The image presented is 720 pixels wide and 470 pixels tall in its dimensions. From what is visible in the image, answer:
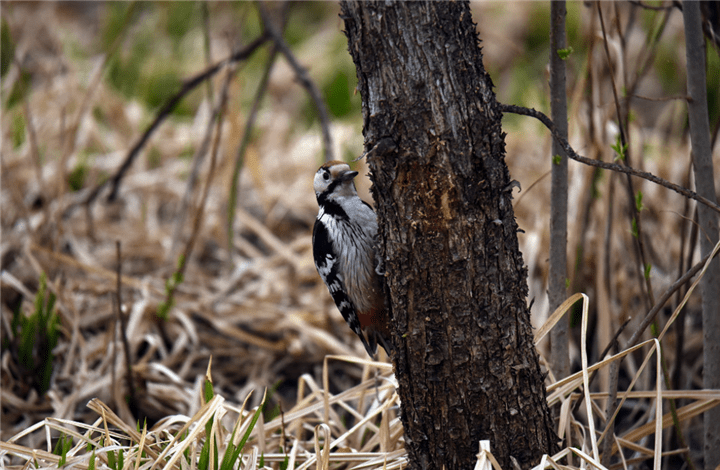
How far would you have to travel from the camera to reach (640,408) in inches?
98.9

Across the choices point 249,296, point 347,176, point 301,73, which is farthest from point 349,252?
point 249,296

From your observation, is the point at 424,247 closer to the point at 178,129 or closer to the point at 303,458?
the point at 303,458

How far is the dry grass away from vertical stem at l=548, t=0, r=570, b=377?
0.29 ft

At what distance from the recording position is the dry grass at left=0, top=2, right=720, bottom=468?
5.87 feet

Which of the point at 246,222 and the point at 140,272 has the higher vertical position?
the point at 246,222

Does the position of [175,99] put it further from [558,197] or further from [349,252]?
[558,197]

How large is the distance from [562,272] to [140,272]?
9.66 feet

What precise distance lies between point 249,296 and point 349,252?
1.52 metres

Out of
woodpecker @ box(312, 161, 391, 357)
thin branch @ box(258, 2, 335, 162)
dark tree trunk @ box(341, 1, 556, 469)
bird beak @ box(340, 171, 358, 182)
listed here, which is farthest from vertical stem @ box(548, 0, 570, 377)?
thin branch @ box(258, 2, 335, 162)

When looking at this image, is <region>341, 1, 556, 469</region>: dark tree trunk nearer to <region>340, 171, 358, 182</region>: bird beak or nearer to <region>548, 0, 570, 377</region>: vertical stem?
<region>548, 0, 570, 377</region>: vertical stem

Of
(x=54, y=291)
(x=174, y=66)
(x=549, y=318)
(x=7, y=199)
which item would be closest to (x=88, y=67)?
(x=174, y=66)

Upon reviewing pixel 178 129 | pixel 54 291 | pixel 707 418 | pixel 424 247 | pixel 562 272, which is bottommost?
pixel 707 418

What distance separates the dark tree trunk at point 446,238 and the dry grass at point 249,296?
187 mm

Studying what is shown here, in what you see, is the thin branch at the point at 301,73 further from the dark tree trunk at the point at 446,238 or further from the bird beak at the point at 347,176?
the dark tree trunk at the point at 446,238
